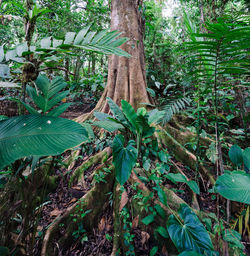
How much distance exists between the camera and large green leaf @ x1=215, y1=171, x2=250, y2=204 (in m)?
0.82

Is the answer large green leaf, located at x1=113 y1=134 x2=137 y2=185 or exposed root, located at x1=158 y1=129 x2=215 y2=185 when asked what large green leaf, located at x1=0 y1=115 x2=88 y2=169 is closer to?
large green leaf, located at x1=113 y1=134 x2=137 y2=185

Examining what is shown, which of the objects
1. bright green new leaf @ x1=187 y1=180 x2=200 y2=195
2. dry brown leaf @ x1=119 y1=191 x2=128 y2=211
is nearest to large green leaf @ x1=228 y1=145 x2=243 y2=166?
bright green new leaf @ x1=187 y1=180 x2=200 y2=195

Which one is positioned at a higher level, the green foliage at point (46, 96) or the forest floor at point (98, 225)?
the green foliage at point (46, 96)

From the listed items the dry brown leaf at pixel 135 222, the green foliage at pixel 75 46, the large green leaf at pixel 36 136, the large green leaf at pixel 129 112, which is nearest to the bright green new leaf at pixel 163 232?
the dry brown leaf at pixel 135 222

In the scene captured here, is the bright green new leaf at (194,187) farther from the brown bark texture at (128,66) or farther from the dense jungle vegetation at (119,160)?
the brown bark texture at (128,66)

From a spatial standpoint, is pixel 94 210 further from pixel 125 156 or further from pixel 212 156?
pixel 212 156

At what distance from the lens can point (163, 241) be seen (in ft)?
3.75

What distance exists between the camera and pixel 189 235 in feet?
2.96

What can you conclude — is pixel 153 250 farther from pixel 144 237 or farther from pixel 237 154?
pixel 237 154

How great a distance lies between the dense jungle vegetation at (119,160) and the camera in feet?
2.34

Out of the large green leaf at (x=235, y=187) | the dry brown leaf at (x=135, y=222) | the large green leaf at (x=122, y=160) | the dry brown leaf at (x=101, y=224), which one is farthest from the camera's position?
the dry brown leaf at (x=101, y=224)

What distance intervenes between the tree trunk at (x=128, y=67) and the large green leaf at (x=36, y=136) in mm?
1893

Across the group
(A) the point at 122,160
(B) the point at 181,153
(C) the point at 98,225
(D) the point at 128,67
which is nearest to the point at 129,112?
(A) the point at 122,160

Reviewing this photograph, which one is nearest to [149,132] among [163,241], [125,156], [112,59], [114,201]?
[125,156]
